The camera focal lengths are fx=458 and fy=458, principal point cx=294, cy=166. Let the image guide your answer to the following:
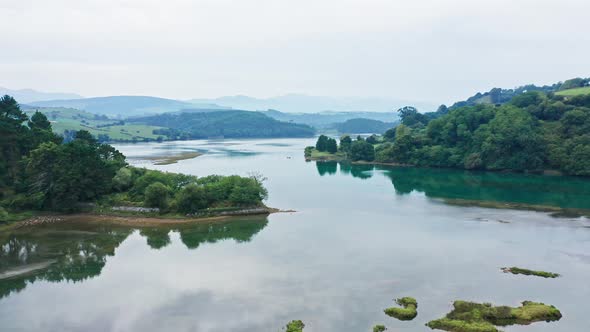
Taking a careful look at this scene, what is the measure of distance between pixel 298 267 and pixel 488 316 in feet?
37.7

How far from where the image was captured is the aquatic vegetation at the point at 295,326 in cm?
2060

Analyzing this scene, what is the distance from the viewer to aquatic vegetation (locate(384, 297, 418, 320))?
22.1 metres

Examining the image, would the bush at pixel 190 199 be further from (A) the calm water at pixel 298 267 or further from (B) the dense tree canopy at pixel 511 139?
(B) the dense tree canopy at pixel 511 139

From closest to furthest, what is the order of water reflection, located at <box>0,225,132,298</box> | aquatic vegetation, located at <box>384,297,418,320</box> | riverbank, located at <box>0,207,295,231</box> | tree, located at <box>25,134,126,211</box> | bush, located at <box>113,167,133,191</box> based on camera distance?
aquatic vegetation, located at <box>384,297,418,320</box>, water reflection, located at <box>0,225,132,298</box>, riverbank, located at <box>0,207,295,231</box>, tree, located at <box>25,134,126,211</box>, bush, located at <box>113,167,133,191</box>

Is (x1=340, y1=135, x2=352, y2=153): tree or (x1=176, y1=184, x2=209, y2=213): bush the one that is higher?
(x1=340, y1=135, x2=352, y2=153): tree

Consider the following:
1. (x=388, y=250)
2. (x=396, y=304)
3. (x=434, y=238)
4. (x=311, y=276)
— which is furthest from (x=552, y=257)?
(x=311, y=276)

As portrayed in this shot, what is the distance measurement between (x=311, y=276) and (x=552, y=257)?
16.7m

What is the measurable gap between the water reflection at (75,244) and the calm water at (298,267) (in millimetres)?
149

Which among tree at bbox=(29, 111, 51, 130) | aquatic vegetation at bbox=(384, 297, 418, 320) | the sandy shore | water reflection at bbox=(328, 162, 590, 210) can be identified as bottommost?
aquatic vegetation at bbox=(384, 297, 418, 320)

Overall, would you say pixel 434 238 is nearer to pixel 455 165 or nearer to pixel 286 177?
pixel 286 177

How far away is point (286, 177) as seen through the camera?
227 ft

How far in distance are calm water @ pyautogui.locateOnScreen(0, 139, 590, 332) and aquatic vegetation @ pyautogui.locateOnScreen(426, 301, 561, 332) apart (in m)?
0.62

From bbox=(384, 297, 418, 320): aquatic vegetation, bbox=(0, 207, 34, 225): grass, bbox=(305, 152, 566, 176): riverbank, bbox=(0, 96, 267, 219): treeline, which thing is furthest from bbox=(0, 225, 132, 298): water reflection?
bbox=(305, 152, 566, 176): riverbank

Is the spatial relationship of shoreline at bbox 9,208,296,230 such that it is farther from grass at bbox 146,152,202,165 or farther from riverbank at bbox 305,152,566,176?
riverbank at bbox 305,152,566,176
